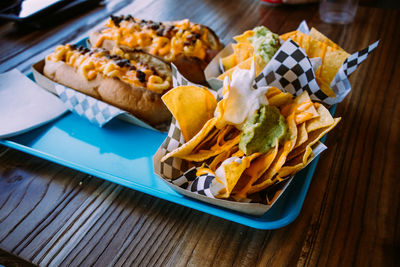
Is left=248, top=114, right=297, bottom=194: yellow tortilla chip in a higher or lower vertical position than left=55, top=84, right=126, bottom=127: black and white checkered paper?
higher

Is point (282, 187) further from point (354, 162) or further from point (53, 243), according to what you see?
point (53, 243)

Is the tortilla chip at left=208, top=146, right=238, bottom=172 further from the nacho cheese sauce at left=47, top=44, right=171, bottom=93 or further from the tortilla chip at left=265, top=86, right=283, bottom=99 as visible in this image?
the nacho cheese sauce at left=47, top=44, right=171, bottom=93

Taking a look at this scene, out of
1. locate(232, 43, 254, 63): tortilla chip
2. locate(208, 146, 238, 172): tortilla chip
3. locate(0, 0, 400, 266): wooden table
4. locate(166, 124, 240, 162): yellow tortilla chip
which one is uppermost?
locate(232, 43, 254, 63): tortilla chip

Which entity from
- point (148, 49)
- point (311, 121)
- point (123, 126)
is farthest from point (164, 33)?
point (311, 121)

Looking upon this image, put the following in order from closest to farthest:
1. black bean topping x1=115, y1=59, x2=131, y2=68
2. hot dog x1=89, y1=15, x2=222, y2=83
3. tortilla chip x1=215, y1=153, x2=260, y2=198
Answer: tortilla chip x1=215, y1=153, x2=260, y2=198, black bean topping x1=115, y1=59, x2=131, y2=68, hot dog x1=89, y1=15, x2=222, y2=83

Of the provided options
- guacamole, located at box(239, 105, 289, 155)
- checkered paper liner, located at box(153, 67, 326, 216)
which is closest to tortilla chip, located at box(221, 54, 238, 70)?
checkered paper liner, located at box(153, 67, 326, 216)

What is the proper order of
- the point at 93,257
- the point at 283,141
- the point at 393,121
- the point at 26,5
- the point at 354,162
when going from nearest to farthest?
1. the point at 93,257
2. the point at 283,141
3. the point at 354,162
4. the point at 393,121
5. the point at 26,5
